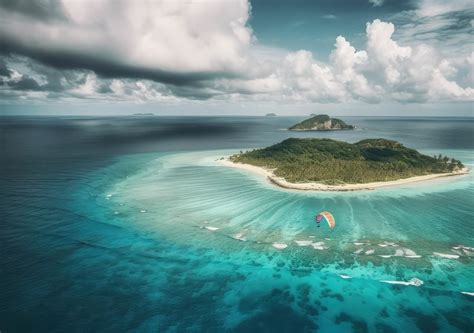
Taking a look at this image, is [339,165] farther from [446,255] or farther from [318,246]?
[318,246]

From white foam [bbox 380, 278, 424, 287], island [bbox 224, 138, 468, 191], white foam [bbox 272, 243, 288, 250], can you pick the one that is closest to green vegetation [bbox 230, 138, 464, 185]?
island [bbox 224, 138, 468, 191]

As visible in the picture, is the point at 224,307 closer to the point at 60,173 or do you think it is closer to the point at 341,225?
the point at 341,225

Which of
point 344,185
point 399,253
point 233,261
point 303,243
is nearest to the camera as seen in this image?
point 233,261

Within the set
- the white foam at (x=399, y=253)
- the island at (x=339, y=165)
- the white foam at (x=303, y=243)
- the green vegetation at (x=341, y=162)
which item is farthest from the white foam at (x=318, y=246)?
the green vegetation at (x=341, y=162)

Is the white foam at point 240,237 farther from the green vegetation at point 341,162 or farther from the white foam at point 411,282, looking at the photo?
the green vegetation at point 341,162

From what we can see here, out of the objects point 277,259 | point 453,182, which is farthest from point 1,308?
point 453,182

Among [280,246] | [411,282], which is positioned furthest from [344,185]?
[411,282]

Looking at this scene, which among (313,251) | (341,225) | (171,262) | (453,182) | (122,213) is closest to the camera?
(171,262)
